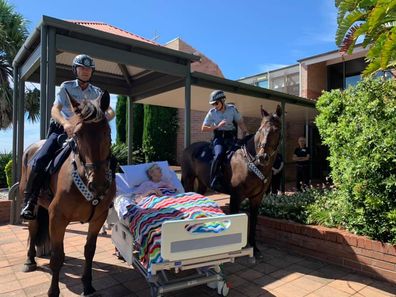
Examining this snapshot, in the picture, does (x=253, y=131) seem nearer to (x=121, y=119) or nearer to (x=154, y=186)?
(x=121, y=119)

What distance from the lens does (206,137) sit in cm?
1605

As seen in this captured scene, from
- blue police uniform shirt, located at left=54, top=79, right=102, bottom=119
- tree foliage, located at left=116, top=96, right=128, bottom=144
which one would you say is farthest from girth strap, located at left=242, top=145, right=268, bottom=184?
tree foliage, located at left=116, top=96, right=128, bottom=144

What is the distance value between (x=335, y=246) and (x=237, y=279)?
1.58 metres

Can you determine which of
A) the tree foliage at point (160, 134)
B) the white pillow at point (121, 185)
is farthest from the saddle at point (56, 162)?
the tree foliage at point (160, 134)

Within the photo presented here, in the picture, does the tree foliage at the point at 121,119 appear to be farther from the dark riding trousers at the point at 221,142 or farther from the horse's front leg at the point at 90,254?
the horse's front leg at the point at 90,254

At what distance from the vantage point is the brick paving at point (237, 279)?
3.66m

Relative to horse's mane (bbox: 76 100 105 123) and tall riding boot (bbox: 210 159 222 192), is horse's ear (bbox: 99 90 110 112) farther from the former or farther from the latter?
tall riding boot (bbox: 210 159 222 192)

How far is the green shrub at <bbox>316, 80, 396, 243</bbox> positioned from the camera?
159 inches

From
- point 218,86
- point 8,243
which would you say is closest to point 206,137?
point 218,86

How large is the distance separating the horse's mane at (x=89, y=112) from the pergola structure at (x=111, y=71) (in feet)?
8.09

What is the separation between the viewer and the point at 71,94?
12.5 feet

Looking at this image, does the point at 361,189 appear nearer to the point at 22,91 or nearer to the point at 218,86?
the point at 218,86

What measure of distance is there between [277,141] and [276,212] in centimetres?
179

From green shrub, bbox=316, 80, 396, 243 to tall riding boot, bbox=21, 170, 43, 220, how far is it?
4.09 meters
